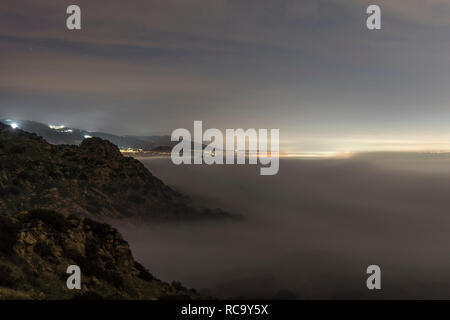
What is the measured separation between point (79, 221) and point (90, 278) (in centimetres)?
908

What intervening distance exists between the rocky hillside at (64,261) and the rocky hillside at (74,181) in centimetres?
3533

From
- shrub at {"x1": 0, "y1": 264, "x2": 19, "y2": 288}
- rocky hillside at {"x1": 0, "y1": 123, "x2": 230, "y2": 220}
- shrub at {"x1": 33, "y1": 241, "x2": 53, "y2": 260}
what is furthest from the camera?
rocky hillside at {"x1": 0, "y1": 123, "x2": 230, "y2": 220}

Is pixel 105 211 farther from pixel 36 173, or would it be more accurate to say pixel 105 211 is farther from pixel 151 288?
pixel 151 288

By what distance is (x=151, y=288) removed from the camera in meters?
30.8

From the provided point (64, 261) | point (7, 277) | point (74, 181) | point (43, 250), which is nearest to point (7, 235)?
point (43, 250)

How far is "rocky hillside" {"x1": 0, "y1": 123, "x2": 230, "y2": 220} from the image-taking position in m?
68.9

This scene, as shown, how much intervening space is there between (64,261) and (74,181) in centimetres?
6897

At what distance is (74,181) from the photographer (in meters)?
Answer: 88.7

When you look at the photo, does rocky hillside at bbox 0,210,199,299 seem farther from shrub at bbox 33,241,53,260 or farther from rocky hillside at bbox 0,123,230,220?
rocky hillside at bbox 0,123,230,220

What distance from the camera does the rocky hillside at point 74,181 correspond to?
6894 centimetres

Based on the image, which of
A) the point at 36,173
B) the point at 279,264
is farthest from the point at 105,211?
the point at 279,264

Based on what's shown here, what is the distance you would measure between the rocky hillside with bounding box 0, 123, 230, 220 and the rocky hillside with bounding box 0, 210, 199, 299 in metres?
35.3

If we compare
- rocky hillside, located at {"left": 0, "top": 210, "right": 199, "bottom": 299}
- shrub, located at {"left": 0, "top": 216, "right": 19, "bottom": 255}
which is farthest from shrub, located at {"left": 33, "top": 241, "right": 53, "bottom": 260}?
shrub, located at {"left": 0, "top": 216, "right": 19, "bottom": 255}

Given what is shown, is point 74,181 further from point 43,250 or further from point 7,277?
point 7,277
